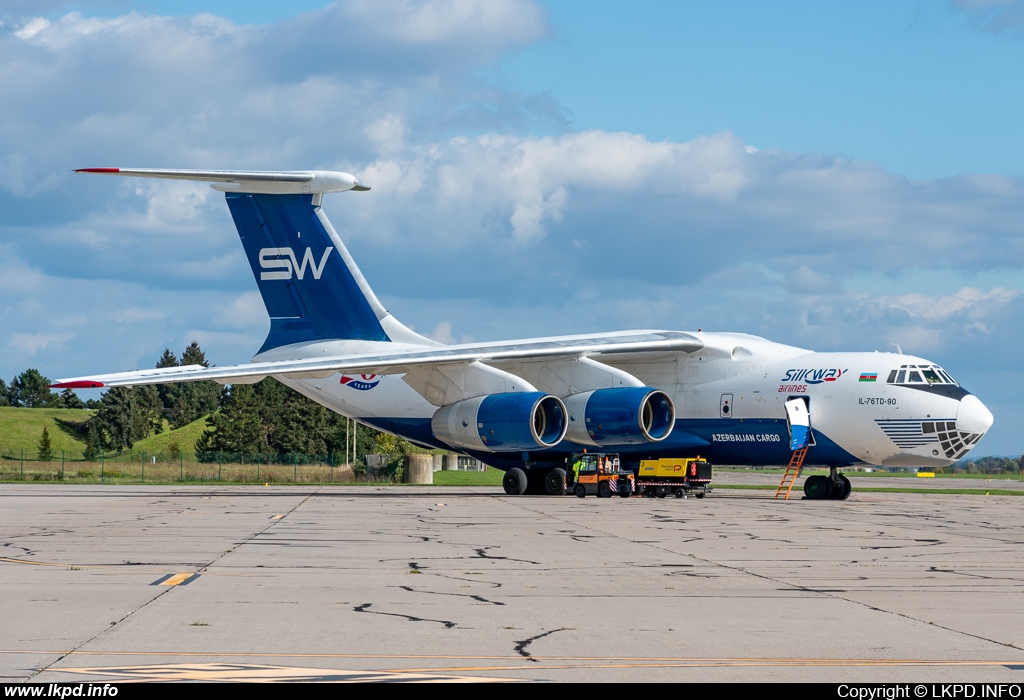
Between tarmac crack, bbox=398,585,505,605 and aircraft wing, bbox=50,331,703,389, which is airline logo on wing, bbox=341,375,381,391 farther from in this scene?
tarmac crack, bbox=398,585,505,605

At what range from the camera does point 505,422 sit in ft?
89.6

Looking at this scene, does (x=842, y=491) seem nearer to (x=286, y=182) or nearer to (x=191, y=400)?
(x=286, y=182)

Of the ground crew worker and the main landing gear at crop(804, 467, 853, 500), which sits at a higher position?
the ground crew worker

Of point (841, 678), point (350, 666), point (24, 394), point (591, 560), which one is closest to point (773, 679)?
Result: point (841, 678)

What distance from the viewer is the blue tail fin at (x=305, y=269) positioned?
31484mm

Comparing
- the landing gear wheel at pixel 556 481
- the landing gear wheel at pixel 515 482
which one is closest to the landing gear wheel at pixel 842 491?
the landing gear wheel at pixel 556 481

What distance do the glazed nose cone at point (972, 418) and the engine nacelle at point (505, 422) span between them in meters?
8.93

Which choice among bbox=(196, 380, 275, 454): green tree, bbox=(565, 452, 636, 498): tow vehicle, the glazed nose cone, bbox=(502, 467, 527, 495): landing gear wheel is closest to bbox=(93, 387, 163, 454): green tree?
bbox=(196, 380, 275, 454): green tree

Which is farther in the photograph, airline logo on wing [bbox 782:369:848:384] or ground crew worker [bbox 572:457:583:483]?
ground crew worker [bbox 572:457:583:483]

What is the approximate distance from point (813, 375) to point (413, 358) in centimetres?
947

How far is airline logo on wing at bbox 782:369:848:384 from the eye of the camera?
27359mm

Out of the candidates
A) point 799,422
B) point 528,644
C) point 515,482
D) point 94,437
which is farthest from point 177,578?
point 94,437

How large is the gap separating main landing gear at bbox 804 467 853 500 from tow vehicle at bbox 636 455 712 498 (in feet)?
8.24

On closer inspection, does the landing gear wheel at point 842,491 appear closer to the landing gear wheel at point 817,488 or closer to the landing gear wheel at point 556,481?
the landing gear wheel at point 817,488
